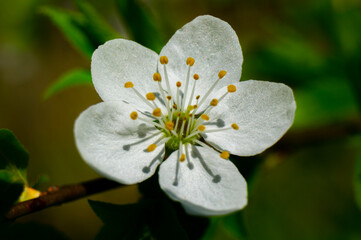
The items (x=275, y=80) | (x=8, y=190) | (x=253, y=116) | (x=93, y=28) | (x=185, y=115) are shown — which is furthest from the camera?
(x=275, y=80)

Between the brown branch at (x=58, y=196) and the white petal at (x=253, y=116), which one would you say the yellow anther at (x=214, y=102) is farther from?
the brown branch at (x=58, y=196)

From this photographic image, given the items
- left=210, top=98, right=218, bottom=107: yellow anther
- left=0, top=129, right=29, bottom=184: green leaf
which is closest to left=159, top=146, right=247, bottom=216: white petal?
left=210, top=98, right=218, bottom=107: yellow anther

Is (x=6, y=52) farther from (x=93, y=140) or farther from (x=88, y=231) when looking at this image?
(x=93, y=140)

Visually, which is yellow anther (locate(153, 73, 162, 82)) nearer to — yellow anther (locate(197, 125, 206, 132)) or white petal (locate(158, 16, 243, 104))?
white petal (locate(158, 16, 243, 104))

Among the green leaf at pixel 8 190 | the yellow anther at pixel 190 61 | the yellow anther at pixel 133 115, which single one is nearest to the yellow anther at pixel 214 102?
the yellow anther at pixel 190 61

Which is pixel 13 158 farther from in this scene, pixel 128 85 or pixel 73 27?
pixel 73 27

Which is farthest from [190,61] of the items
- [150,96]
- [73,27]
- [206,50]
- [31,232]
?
[31,232]
